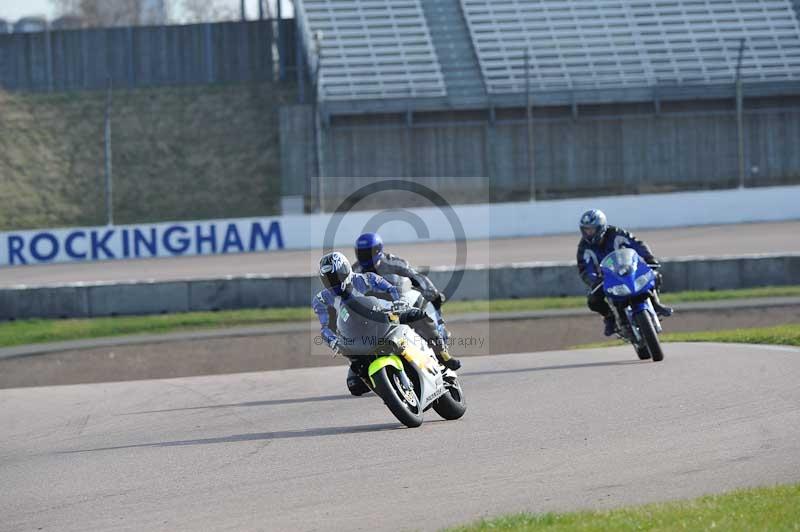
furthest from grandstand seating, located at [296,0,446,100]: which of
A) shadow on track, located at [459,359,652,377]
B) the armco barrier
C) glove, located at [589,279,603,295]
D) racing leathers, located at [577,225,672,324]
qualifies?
shadow on track, located at [459,359,652,377]

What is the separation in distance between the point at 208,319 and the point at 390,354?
15.3m

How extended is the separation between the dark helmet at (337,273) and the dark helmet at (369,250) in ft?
5.77

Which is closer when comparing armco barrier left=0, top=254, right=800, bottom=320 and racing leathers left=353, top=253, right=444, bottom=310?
racing leathers left=353, top=253, right=444, bottom=310

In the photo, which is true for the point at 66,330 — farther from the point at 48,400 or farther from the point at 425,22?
the point at 425,22

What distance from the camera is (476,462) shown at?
8086mm

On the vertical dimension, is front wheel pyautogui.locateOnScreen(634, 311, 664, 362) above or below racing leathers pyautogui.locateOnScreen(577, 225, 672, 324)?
below

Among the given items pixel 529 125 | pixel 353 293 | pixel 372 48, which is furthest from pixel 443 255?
pixel 353 293

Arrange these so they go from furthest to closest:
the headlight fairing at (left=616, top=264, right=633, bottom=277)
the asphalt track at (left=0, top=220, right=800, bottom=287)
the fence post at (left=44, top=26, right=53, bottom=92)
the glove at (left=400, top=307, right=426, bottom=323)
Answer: the fence post at (left=44, top=26, right=53, bottom=92) < the asphalt track at (left=0, top=220, right=800, bottom=287) < the headlight fairing at (left=616, top=264, right=633, bottom=277) < the glove at (left=400, top=307, right=426, bottom=323)

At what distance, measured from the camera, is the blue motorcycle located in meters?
13.7

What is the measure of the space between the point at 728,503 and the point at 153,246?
30097 millimetres

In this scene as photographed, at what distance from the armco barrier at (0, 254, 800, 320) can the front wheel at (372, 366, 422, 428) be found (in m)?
15.5

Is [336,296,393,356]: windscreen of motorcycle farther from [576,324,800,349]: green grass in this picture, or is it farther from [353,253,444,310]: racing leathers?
[576,324,800,349]: green grass

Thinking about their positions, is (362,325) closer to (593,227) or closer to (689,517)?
(689,517)

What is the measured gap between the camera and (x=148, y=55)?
4866 centimetres
